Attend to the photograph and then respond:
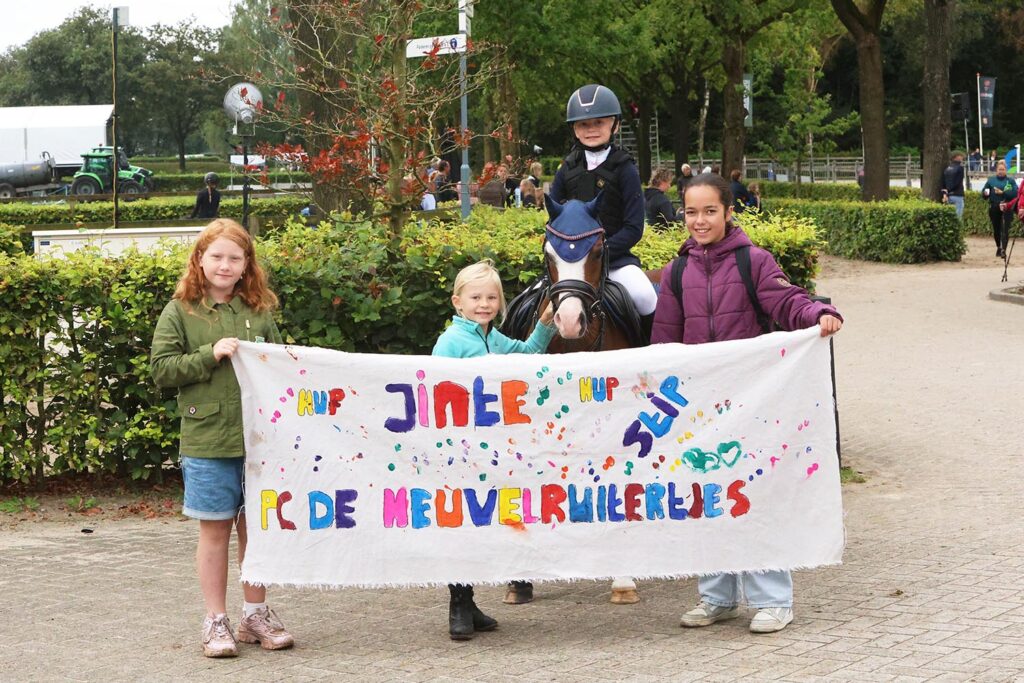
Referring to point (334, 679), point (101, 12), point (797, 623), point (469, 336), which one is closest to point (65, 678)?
point (334, 679)

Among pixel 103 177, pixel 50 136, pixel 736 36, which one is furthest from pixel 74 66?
pixel 736 36

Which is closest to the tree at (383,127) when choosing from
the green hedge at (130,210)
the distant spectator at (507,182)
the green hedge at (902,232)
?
the distant spectator at (507,182)

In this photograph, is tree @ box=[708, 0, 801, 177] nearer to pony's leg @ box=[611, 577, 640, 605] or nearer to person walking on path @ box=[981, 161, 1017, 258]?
person walking on path @ box=[981, 161, 1017, 258]

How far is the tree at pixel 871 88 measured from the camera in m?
30.7

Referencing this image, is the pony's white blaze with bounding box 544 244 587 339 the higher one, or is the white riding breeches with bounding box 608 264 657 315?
the white riding breeches with bounding box 608 264 657 315

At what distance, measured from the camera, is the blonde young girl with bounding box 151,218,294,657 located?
5.81 metres

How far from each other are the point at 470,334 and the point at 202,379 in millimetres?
1211

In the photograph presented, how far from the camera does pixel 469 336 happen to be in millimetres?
6234

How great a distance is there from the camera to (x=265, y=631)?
6.08 meters

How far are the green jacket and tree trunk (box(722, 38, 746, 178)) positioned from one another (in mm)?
32812

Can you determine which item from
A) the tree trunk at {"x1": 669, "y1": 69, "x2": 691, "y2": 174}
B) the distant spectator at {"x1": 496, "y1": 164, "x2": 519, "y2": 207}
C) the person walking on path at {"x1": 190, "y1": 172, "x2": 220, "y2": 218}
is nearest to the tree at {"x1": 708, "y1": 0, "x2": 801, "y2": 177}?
the tree trunk at {"x1": 669, "y1": 69, "x2": 691, "y2": 174}

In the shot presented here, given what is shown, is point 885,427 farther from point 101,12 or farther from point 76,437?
point 101,12

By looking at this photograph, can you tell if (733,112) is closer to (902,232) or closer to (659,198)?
(902,232)

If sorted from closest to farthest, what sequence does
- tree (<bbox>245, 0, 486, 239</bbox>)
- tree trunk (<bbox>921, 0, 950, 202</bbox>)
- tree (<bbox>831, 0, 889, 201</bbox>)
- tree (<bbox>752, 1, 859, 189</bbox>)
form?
tree (<bbox>245, 0, 486, 239</bbox>)
tree (<bbox>831, 0, 889, 201</bbox>)
tree trunk (<bbox>921, 0, 950, 202</bbox>)
tree (<bbox>752, 1, 859, 189</bbox>)
